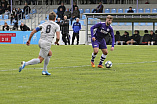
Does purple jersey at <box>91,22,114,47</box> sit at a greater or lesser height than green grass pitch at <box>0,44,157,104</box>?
greater

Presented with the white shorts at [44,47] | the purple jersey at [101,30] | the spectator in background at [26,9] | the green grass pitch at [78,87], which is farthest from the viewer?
the spectator in background at [26,9]

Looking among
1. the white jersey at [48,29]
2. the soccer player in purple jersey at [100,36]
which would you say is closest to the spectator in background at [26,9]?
the soccer player in purple jersey at [100,36]

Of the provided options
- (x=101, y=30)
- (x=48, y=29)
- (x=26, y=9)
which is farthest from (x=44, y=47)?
(x=26, y=9)

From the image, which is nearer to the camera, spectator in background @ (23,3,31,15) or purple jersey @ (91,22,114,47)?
purple jersey @ (91,22,114,47)

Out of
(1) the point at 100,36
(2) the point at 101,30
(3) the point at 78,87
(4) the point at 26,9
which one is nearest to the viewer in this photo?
(3) the point at 78,87

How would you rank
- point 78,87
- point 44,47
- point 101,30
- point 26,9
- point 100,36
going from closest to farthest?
point 78,87
point 44,47
point 101,30
point 100,36
point 26,9

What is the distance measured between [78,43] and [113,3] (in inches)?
593

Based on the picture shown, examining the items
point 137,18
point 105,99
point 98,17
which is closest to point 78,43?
point 98,17

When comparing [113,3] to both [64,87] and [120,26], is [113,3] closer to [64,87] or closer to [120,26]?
[120,26]

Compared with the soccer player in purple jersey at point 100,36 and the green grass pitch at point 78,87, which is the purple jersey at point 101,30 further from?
the green grass pitch at point 78,87

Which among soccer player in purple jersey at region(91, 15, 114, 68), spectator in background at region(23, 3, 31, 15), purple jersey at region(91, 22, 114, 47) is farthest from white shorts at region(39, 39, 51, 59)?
spectator in background at region(23, 3, 31, 15)

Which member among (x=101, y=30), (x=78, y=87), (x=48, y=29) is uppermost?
(x=48, y=29)

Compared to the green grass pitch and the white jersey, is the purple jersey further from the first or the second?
the white jersey

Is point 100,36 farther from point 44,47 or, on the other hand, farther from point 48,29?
point 44,47
